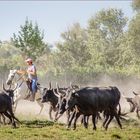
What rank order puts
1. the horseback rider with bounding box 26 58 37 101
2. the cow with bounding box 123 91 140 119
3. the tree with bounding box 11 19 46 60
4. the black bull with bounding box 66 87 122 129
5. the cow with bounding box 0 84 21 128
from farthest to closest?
the tree with bounding box 11 19 46 60, the cow with bounding box 123 91 140 119, the horseback rider with bounding box 26 58 37 101, the cow with bounding box 0 84 21 128, the black bull with bounding box 66 87 122 129

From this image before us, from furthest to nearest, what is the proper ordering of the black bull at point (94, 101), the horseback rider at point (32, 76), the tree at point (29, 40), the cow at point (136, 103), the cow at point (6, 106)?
the tree at point (29, 40) → the cow at point (136, 103) → the horseback rider at point (32, 76) → the cow at point (6, 106) → the black bull at point (94, 101)

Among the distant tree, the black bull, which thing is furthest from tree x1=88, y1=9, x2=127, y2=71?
the black bull

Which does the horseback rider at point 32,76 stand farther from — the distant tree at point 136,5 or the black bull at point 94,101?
the distant tree at point 136,5

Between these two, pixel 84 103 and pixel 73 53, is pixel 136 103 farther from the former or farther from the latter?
pixel 73 53

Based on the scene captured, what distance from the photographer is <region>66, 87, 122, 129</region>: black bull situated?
16.1 meters

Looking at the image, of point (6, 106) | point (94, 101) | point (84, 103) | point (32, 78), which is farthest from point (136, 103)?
point (6, 106)

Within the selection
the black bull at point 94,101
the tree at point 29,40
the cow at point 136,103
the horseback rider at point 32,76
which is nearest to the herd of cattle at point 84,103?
the black bull at point 94,101

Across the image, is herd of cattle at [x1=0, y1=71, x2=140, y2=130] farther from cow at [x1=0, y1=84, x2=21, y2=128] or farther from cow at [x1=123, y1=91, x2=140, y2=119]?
cow at [x1=123, y1=91, x2=140, y2=119]

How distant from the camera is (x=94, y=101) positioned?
53.9ft

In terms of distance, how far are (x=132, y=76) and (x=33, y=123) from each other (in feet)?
79.3

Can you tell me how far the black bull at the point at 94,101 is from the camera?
16.1 meters

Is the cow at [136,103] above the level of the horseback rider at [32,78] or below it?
below

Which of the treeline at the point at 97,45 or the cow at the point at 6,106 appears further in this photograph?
the treeline at the point at 97,45

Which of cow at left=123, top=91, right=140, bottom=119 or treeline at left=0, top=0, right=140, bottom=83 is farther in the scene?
treeline at left=0, top=0, right=140, bottom=83
